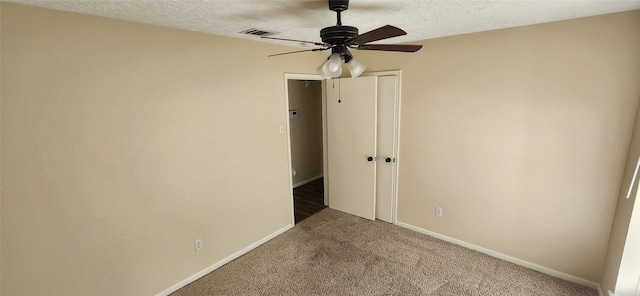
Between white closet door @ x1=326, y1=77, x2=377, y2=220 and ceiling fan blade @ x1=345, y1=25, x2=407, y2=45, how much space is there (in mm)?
1867

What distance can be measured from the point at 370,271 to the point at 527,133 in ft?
6.45

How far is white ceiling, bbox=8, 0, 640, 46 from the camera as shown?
1.74m

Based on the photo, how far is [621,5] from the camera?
191cm

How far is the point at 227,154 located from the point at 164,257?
1.07 m

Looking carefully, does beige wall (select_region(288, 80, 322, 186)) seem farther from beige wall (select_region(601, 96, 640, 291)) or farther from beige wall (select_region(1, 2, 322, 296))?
beige wall (select_region(601, 96, 640, 291))

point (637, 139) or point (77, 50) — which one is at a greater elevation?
point (77, 50)

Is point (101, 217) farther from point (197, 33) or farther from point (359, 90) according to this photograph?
point (359, 90)

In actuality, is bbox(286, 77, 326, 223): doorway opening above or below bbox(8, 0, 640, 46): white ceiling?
below

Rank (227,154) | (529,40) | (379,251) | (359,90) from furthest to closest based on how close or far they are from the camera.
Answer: (359,90) < (379,251) < (227,154) < (529,40)

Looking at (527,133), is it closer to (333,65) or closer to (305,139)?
(333,65)

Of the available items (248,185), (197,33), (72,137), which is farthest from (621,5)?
(72,137)

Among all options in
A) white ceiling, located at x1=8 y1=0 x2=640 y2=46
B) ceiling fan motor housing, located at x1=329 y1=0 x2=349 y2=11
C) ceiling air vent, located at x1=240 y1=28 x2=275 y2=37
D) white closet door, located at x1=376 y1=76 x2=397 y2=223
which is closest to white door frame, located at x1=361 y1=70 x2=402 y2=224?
white closet door, located at x1=376 y1=76 x2=397 y2=223

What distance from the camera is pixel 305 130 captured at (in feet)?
17.3

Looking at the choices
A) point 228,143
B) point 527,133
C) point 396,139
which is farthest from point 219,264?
point 527,133
